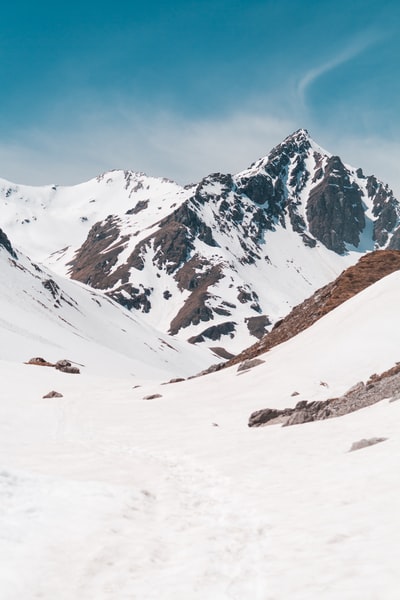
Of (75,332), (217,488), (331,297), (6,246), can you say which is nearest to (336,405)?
(217,488)

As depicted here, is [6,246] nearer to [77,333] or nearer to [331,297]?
[77,333]

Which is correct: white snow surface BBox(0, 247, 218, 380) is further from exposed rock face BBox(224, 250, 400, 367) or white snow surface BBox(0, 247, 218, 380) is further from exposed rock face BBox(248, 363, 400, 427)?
exposed rock face BBox(248, 363, 400, 427)

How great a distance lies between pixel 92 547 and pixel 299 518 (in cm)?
431

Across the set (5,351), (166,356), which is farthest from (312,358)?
(166,356)

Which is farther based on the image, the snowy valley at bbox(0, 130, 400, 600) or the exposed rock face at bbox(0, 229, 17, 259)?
the exposed rock face at bbox(0, 229, 17, 259)

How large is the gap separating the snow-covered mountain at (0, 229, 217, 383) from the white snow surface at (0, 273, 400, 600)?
58.6m

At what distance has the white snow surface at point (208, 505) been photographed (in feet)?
26.7

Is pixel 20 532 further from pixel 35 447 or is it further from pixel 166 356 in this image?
pixel 166 356

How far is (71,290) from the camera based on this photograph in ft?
576

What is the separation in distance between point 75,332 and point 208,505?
4670 inches

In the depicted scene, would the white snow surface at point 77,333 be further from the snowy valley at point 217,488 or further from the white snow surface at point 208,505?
the white snow surface at point 208,505

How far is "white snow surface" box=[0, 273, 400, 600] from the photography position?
26.7 feet

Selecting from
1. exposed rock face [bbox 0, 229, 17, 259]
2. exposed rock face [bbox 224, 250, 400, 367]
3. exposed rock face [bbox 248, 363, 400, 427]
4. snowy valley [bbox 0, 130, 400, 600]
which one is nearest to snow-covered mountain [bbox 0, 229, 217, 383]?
exposed rock face [bbox 0, 229, 17, 259]

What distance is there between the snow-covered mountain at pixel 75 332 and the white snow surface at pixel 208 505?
192ft
